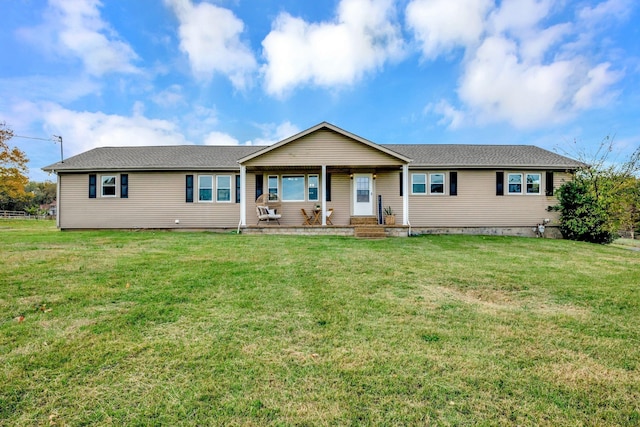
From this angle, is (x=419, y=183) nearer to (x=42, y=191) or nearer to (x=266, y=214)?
(x=266, y=214)

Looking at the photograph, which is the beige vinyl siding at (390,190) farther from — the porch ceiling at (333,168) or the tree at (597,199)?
the tree at (597,199)

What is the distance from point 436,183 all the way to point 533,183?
4.45 metres

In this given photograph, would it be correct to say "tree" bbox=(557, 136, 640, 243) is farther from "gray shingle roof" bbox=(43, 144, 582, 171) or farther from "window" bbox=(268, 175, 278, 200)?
"window" bbox=(268, 175, 278, 200)

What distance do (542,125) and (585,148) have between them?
742cm

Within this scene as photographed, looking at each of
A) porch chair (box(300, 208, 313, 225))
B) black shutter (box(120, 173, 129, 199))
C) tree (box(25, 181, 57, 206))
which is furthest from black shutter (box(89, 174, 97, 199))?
tree (box(25, 181, 57, 206))

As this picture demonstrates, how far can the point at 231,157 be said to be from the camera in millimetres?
14570

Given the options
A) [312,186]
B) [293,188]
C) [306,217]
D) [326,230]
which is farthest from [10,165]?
[326,230]

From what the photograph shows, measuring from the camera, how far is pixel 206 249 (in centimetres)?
780

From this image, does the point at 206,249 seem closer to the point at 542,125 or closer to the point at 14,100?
the point at 542,125

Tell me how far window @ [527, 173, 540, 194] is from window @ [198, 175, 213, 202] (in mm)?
14630

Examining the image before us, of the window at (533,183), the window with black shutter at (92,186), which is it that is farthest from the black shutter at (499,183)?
the window with black shutter at (92,186)

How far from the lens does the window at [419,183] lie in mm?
13734

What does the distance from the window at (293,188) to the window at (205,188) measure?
3.37 metres

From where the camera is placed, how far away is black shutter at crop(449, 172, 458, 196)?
1359cm
